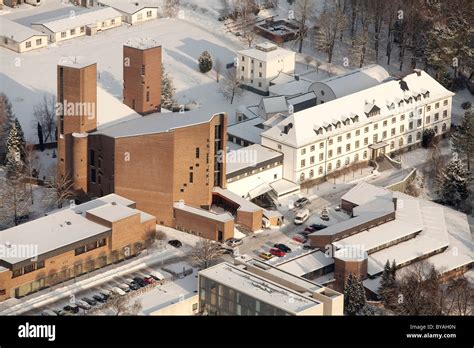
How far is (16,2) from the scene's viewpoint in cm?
13150

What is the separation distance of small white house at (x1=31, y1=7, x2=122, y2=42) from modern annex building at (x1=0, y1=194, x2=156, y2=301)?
1305 inches

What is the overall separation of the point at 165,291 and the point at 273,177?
18744 mm

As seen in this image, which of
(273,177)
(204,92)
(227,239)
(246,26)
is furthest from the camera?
(246,26)

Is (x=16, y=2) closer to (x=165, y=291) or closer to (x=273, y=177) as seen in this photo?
(x=273, y=177)

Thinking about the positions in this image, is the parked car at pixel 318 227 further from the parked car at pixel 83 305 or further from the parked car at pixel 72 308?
the parked car at pixel 72 308

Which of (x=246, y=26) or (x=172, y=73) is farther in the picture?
(x=246, y=26)

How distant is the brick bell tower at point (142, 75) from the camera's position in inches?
3930

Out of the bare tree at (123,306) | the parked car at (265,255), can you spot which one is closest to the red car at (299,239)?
the parked car at (265,255)

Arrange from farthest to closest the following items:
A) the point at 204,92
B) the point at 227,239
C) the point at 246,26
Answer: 1. the point at 246,26
2. the point at 204,92
3. the point at 227,239

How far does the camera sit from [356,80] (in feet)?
364

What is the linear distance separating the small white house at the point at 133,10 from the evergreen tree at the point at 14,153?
2765cm

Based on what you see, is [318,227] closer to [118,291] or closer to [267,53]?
[118,291]

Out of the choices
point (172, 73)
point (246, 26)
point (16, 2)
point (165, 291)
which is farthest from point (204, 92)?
point (165, 291)

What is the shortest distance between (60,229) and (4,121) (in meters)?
18.3
